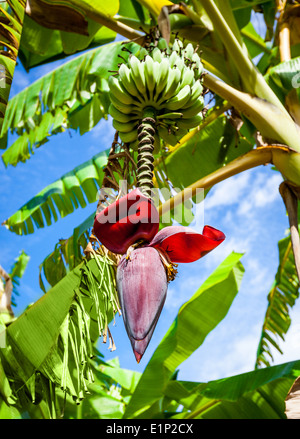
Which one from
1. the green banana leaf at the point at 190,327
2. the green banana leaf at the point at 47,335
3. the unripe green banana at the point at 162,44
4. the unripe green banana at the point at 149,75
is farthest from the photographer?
the green banana leaf at the point at 190,327

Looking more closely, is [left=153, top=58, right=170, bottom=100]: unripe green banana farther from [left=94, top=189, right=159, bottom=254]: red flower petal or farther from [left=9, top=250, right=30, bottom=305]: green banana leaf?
[left=9, top=250, right=30, bottom=305]: green banana leaf

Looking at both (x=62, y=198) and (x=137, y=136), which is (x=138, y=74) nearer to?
(x=137, y=136)

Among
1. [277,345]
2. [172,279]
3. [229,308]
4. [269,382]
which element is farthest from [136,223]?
[277,345]

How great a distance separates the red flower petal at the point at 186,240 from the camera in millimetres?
448

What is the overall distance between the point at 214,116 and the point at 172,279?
4.18 feet

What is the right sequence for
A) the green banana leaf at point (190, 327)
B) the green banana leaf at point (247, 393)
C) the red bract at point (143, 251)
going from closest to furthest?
the red bract at point (143, 251) < the green banana leaf at point (247, 393) < the green banana leaf at point (190, 327)

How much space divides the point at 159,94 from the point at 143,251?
1.00 feet

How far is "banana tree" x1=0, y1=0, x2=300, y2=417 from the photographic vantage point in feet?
2.15

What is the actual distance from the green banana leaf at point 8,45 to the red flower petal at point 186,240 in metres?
0.24

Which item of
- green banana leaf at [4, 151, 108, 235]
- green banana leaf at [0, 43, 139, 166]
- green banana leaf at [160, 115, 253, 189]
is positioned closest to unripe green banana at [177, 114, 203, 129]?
green banana leaf at [160, 115, 253, 189]

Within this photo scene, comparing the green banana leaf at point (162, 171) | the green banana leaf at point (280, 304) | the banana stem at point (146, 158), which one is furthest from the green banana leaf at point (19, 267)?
the banana stem at point (146, 158)

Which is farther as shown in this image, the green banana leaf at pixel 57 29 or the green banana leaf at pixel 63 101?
the green banana leaf at pixel 63 101

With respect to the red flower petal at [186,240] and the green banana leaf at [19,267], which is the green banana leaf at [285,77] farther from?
the green banana leaf at [19,267]
